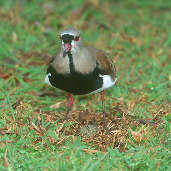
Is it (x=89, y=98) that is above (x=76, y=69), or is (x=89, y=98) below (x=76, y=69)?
below

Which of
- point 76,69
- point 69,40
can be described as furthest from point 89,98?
point 69,40

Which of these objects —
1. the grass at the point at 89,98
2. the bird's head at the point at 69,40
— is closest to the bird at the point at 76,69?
the bird's head at the point at 69,40

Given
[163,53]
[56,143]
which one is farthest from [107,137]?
[163,53]

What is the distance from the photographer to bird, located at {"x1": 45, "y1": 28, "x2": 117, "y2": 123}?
3643 mm

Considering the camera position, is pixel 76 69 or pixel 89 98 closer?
pixel 76 69

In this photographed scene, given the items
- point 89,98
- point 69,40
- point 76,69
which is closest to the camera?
point 69,40

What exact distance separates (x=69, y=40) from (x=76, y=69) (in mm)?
296

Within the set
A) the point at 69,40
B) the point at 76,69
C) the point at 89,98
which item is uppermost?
the point at 69,40

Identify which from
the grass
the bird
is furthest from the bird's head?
the grass

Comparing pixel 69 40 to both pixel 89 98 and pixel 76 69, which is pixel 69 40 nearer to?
pixel 76 69

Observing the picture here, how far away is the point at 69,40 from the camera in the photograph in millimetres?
3600

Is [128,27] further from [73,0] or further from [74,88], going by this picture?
[74,88]

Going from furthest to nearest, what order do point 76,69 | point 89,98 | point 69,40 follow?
point 89,98 → point 76,69 → point 69,40

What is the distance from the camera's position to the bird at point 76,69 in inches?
143
